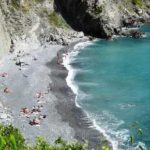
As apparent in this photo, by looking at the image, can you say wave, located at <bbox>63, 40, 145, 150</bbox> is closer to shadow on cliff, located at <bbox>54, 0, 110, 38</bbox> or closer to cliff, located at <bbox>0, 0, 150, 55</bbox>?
cliff, located at <bbox>0, 0, 150, 55</bbox>

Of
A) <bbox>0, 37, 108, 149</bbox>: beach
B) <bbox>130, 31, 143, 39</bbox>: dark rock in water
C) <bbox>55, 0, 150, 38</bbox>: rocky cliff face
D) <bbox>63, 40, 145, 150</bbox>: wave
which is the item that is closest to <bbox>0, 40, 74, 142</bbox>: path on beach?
<bbox>0, 37, 108, 149</bbox>: beach

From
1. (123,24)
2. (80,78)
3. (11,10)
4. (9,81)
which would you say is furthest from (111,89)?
(123,24)

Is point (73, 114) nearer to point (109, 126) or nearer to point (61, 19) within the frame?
point (109, 126)

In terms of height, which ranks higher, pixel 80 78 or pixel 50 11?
pixel 50 11

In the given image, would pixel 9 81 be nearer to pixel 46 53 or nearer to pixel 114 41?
pixel 46 53

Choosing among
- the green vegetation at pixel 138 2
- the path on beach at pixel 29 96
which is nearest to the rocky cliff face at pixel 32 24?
the path on beach at pixel 29 96

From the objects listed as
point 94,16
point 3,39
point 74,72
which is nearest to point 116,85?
point 74,72

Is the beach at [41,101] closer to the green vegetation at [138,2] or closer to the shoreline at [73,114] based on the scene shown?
the shoreline at [73,114]
